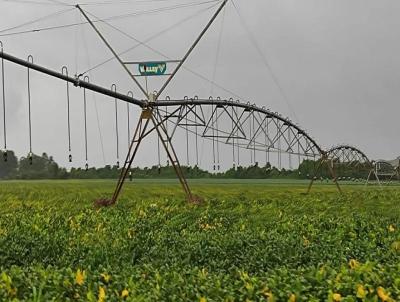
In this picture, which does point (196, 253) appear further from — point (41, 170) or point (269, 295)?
point (41, 170)

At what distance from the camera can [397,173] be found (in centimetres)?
4581

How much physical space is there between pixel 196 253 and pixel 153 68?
1032 cm

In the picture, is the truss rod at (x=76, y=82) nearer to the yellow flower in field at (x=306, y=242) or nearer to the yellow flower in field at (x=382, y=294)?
the yellow flower in field at (x=306, y=242)

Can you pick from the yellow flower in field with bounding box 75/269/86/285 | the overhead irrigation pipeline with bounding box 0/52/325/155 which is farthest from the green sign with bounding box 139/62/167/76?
the yellow flower in field with bounding box 75/269/86/285

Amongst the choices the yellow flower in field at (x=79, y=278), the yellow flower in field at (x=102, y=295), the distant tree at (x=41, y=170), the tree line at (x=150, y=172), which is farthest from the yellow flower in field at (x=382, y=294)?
the distant tree at (x=41, y=170)

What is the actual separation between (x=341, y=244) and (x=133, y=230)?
3.83m

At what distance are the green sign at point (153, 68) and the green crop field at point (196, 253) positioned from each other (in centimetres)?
387

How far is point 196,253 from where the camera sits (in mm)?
10469

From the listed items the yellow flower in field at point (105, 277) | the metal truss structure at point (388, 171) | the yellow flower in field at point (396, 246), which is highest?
the metal truss structure at point (388, 171)

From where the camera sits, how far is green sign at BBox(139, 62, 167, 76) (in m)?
19.8

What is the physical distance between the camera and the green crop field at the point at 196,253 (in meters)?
6.38

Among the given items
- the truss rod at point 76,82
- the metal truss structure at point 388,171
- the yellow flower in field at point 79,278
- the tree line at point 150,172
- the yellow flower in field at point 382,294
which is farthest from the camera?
the metal truss structure at point 388,171

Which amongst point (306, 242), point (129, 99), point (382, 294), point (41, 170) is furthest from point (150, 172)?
point (382, 294)

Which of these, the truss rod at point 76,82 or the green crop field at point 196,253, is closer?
the green crop field at point 196,253
